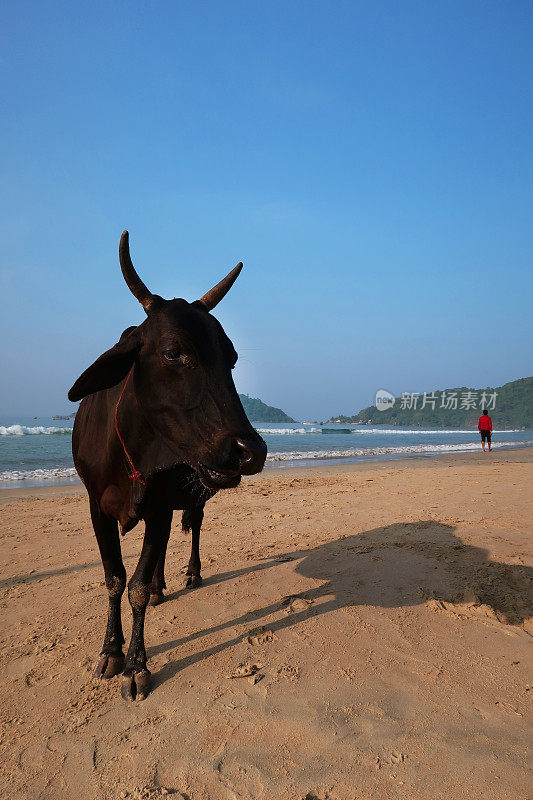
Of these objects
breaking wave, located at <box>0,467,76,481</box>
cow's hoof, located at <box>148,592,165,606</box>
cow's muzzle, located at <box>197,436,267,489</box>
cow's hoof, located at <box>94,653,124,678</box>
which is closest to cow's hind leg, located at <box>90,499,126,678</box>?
cow's hoof, located at <box>94,653,124,678</box>

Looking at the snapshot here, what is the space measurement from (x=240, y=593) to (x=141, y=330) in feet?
8.57

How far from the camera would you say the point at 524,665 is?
111 inches

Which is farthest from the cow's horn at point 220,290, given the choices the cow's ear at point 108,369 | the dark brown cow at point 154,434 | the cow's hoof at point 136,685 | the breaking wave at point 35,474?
the breaking wave at point 35,474

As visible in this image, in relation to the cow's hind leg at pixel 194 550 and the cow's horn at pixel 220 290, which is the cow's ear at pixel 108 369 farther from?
the cow's hind leg at pixel 194 550

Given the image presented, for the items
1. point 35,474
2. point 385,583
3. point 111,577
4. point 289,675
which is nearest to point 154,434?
point 111,577

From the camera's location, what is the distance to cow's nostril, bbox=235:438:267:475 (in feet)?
7.09

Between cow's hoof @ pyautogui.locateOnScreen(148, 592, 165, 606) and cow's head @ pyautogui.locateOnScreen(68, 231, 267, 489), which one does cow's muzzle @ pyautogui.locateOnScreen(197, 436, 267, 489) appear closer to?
cow's head @ pyautogui.locateOnScreen(68, 231, 267, 489)

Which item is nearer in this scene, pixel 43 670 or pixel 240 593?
pixel 43 670

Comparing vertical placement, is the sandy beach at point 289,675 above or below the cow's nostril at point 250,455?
below

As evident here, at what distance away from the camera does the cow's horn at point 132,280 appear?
104 inches

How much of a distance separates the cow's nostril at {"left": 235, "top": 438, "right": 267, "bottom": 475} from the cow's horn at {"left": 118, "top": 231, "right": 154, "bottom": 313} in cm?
109

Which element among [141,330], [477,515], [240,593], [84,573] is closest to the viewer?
[141,330]

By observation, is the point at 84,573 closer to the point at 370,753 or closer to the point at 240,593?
the point at 240,593

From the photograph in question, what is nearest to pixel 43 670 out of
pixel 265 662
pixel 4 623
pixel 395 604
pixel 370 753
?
pixel 4 623
